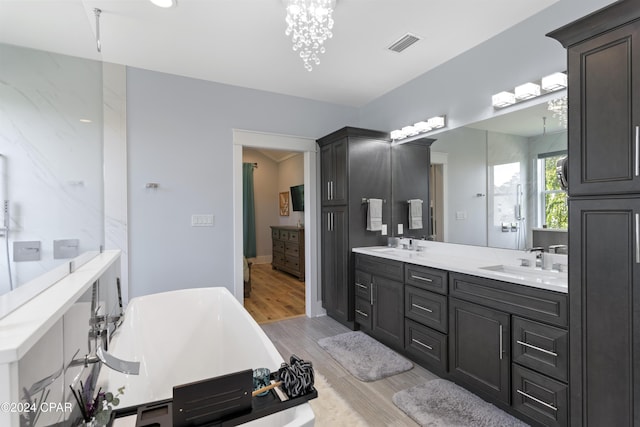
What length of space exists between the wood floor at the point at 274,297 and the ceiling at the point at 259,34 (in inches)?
111

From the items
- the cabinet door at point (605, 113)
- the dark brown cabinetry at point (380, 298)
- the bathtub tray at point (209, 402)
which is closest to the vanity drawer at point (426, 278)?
the dark brown cabinetry at point (380, 298)

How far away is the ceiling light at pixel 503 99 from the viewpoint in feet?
7.73

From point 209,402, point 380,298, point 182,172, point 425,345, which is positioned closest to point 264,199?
point 182,172

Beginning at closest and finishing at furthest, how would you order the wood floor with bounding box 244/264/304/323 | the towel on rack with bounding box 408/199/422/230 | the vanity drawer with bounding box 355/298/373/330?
the vanity drawer with bounding box 355/298/373/330, the towel on rack with bounding box 408/199/422/230, the wood floor with bounding box 244/264/304/323

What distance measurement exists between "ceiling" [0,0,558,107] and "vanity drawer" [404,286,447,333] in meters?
2.10

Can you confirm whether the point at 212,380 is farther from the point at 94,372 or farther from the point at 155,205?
the point at 155,205

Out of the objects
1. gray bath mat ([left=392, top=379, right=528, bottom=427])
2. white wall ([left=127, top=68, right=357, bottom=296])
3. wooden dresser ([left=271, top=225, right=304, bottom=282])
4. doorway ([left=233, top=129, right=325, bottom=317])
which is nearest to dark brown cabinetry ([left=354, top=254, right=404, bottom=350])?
gray bath mat ([left=392, top=379, right=528, bottom=427])

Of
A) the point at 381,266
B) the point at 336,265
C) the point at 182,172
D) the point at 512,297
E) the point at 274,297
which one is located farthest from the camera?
the point at 274,297

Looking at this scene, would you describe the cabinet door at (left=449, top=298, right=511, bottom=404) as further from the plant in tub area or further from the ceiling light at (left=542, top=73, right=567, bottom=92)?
the plant in tub area

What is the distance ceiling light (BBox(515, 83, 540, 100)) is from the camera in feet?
7.18

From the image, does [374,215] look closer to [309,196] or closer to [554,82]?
[309,196]

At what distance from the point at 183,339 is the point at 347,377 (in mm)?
1301

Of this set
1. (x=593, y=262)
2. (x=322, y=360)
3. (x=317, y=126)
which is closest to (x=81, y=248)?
(x=322, y=360)

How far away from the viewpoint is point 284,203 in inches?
295
